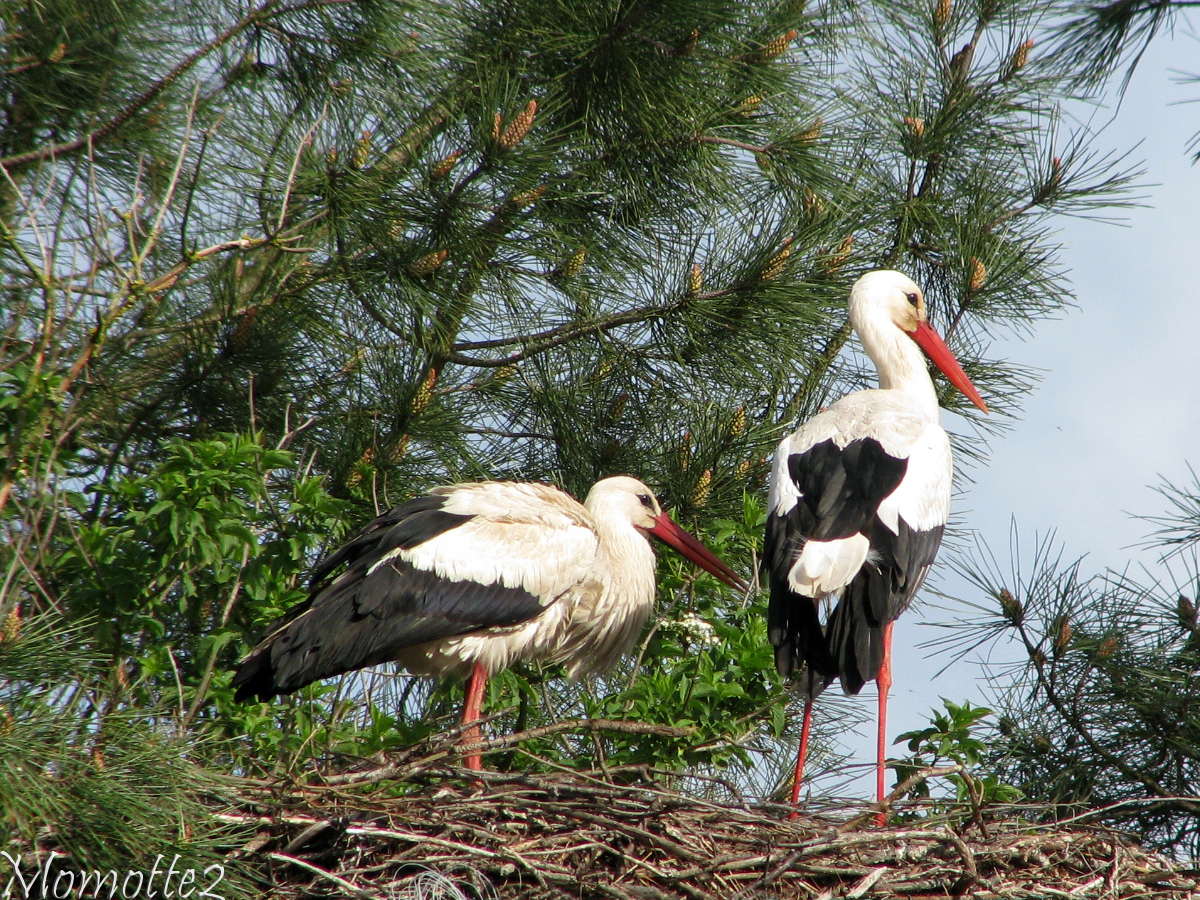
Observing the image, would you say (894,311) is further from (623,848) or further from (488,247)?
(623,848)

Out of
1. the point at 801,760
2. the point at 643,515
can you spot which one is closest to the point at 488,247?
the point at 643,515

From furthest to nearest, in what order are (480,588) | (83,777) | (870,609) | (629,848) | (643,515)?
(643,515) < (480,588) < (870,609) < (629,848) < (83,777)

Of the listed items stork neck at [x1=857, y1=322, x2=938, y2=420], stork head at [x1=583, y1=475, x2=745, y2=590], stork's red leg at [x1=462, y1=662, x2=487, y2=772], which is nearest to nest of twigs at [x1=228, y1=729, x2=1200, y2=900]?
stork's red leg at [x1=462, y1=662, x2=487, y2=772]

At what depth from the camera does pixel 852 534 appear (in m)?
4.11

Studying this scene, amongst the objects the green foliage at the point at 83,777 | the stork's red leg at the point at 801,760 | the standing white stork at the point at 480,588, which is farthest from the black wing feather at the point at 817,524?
the green foliage at the point at 83,777

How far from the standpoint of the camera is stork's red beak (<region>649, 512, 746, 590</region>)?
5.07m

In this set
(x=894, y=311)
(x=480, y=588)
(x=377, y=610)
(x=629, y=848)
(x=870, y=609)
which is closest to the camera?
(x=629, y=848)

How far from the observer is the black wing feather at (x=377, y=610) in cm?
417

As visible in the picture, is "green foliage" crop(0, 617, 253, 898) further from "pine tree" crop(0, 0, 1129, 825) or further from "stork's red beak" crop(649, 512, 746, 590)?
"stork's red beak" crop(649, 512, 746, 590)

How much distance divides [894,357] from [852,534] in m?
1.16

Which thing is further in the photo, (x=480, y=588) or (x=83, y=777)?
(x=480, y=588)
